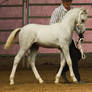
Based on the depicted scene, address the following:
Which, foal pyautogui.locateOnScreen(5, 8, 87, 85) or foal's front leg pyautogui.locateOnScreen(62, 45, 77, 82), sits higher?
foal pyautogui.locateOnScreen(5, 8, 87, 85)

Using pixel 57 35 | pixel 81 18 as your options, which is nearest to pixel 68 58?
pixel 57 35

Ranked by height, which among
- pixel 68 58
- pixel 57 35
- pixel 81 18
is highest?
pixel 81 18

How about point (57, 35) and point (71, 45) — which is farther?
point (71, 45)

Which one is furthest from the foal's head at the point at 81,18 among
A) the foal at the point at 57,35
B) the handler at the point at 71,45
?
the handler at the point at 71,45

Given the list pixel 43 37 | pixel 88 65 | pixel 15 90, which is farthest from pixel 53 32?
pixel 88 65

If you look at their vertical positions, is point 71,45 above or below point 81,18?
below

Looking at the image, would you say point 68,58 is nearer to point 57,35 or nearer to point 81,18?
point 57,35

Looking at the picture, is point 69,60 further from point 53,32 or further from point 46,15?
point 46,15

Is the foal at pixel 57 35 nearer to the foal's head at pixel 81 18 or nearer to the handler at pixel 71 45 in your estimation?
the foal's head at pixel 81 18

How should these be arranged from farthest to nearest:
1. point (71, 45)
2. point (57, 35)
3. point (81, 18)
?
point (71, 45), point (81, 18), point (57, 35)

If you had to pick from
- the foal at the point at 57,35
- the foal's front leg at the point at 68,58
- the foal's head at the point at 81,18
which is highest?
the foal's head at the point at 81,18

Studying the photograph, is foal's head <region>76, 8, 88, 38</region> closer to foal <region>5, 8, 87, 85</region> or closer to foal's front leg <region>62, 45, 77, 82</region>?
foal <region>5, 8, 87, 85</region>

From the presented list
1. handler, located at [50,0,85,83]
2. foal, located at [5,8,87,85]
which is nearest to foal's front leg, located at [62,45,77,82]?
foal, located at [5,8,87,85]

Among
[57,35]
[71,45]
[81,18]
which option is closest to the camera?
[57,35]
